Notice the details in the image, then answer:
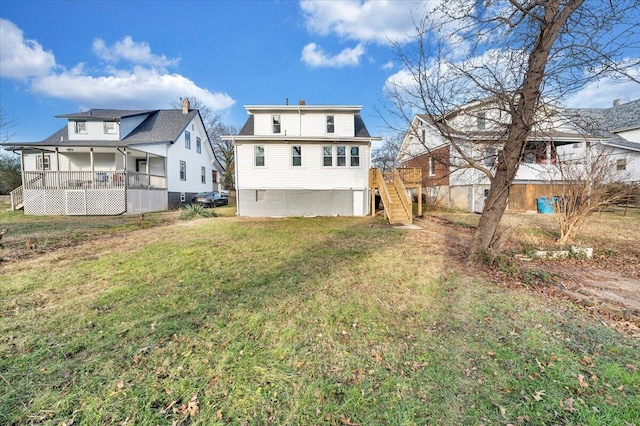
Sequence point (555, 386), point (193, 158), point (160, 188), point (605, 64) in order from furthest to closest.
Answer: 1. point (193, 158)
2. point (160, 188)
3. point (605, 64)
4. point (555, 386)

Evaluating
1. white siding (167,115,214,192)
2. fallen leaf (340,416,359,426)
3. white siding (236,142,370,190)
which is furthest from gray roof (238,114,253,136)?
fallen leaf (340,416,359,426)

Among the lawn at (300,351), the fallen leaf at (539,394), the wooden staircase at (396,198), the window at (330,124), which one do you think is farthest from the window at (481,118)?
the window at (330,124)

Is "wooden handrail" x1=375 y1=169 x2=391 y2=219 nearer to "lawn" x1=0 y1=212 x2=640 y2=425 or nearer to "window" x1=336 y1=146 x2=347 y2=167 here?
"window" x1=336 y1=146 x2=347 y2=167

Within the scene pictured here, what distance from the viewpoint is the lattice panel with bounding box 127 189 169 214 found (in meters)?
16.8

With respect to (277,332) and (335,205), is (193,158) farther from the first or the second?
(277,332)

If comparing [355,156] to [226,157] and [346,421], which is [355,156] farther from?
[226,157]

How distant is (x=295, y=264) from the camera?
6.44 meters

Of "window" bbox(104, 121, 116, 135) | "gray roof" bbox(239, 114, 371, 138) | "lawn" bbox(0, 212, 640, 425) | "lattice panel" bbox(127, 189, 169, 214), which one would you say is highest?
"window" bbox(104, 121, 116, 135)

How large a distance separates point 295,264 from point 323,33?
1368 centimetres

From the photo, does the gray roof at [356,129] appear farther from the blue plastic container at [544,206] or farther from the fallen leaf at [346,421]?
the fallen leaf at [346,421]

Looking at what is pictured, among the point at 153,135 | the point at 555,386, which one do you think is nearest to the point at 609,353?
the point at 555,386

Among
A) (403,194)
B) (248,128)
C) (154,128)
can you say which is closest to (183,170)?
(154,128)

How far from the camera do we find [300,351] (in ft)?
10.4

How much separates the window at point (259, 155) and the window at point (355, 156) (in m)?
5.17
